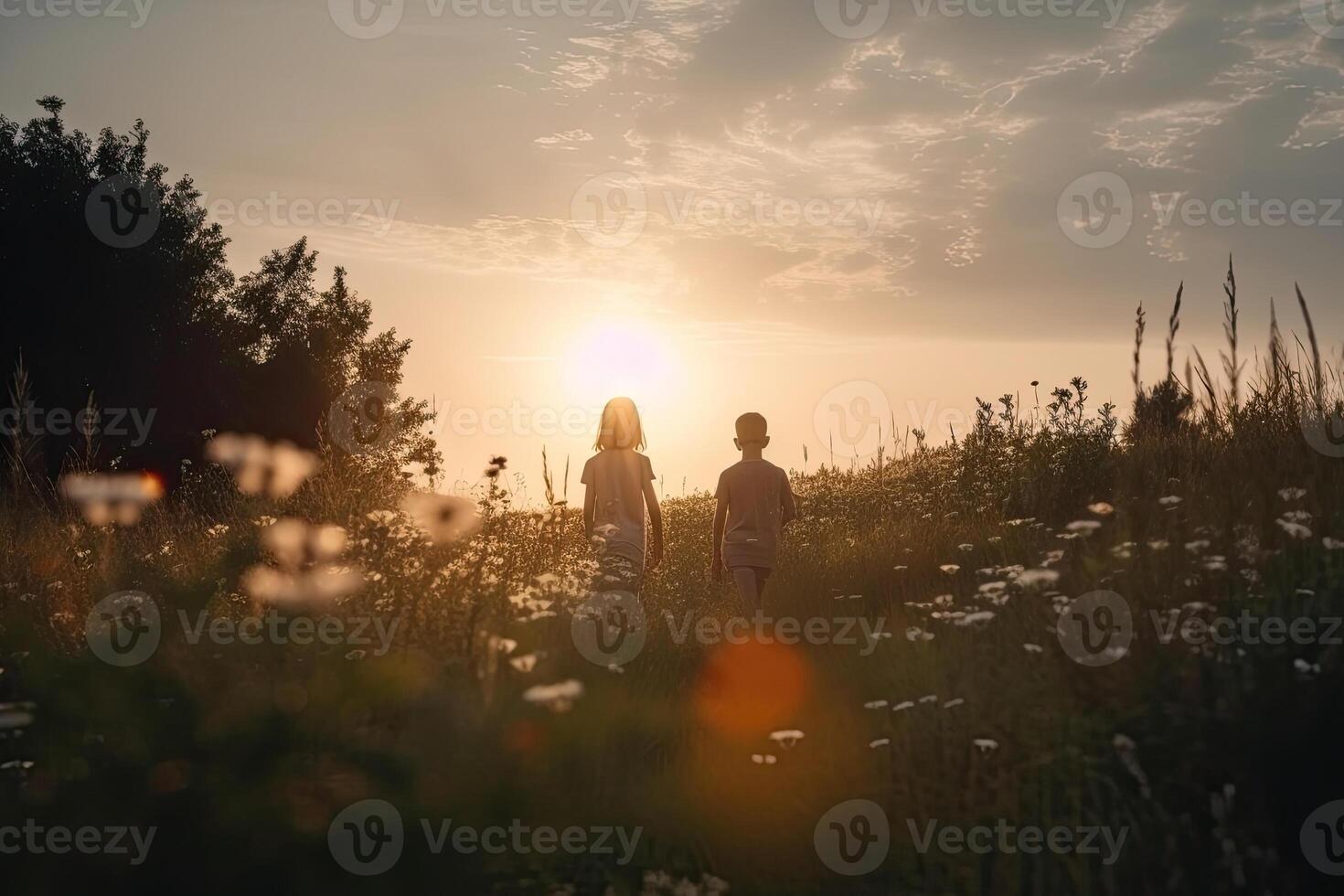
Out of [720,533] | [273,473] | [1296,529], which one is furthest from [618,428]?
[1296,529]

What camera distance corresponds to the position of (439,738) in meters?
4.54

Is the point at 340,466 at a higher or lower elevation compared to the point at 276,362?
lower

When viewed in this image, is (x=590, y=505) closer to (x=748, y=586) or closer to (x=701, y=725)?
(x=748, y=586)

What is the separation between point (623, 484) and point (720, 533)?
1081 mm

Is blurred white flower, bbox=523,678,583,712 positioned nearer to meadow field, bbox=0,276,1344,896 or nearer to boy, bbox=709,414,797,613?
meadow field, bbox=0,276,1344,896

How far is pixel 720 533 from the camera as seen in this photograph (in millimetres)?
9398

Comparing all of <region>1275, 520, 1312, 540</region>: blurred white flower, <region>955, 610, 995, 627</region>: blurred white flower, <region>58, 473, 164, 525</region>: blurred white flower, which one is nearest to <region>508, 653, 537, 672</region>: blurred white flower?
<region>955, 610, 995, 627</region>: blurred white flower

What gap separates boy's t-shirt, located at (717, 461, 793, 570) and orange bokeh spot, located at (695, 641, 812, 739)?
1.12 metres

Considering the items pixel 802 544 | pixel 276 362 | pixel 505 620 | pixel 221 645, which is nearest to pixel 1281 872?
pixel 505 620

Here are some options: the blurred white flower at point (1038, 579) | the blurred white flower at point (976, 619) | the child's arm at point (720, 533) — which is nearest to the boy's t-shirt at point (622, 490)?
the child's arm at point (720, 533)

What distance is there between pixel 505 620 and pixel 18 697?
249 centimetres

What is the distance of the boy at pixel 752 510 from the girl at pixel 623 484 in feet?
2.18

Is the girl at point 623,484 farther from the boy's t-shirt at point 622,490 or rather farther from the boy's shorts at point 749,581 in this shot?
the boy's shorts at point 749,581

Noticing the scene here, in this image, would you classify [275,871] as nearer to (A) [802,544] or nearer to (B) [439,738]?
(B) [439,738]
